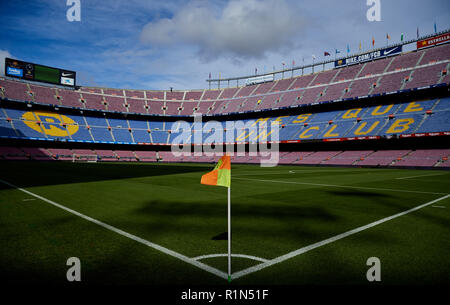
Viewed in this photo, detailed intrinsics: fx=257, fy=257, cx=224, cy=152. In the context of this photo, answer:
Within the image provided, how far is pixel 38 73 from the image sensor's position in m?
61.0

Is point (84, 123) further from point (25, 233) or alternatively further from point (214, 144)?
point (25, 233)

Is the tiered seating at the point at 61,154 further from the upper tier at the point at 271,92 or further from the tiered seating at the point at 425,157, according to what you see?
the tiered seating at the point at 425,157

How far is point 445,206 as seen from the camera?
8.30m

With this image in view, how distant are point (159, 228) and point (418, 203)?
868cm

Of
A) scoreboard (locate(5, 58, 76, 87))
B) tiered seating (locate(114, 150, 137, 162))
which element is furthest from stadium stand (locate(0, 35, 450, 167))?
scoreboard (locate(5, 58, 76, 87))

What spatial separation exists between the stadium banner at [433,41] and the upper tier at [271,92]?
1098mm

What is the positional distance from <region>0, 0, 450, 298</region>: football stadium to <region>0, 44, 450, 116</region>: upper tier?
37cm

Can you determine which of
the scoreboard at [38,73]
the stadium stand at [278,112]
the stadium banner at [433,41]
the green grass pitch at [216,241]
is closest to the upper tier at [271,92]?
the stadium stand at [278,112]

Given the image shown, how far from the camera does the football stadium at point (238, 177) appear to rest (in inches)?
145

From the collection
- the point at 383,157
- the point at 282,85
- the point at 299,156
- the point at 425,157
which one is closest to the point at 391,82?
the point at 383,157

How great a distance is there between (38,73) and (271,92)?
5644cm

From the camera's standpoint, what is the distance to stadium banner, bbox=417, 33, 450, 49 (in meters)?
47.2

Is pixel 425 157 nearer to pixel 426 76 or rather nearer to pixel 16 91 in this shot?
pixel 426 76
